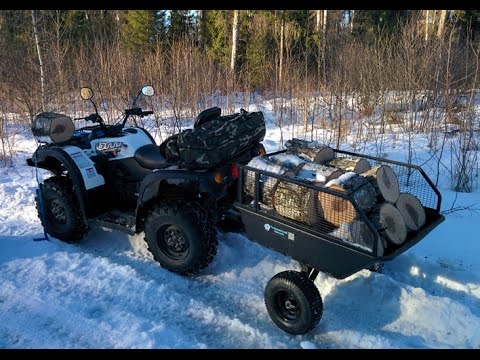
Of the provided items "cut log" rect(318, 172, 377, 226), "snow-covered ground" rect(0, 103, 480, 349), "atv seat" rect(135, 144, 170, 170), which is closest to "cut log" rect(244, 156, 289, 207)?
"cut log" rect(318, 172, 377, 226)

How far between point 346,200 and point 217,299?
1368 millimetres

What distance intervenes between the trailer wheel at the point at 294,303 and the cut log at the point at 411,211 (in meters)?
0.82

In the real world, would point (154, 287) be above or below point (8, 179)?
below

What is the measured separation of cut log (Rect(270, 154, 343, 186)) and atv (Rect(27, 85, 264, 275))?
1.32 ft

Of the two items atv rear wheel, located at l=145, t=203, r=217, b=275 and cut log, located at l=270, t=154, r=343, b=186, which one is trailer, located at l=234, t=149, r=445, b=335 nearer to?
cut log, located at l=270, t=154, r=343, b=186

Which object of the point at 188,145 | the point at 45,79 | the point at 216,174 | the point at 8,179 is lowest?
the point at 8,179

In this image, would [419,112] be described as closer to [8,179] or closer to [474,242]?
A: [474,242]

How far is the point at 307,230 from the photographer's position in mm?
2648

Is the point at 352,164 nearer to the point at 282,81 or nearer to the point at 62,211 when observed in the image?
the point at 62,211

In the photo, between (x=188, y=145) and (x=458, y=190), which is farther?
(x=458, y=190)

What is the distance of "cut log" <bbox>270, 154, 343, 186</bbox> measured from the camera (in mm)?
2869

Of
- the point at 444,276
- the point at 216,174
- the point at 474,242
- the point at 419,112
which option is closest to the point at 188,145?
the point at 216,174

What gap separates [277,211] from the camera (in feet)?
9.42
